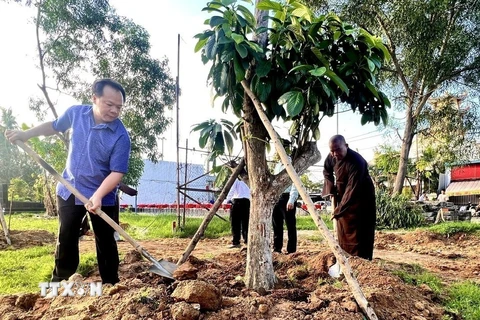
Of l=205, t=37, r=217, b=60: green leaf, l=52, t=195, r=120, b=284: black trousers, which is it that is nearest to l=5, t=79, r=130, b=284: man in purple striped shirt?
l=52, t=195, r=120, b=284: black trousers

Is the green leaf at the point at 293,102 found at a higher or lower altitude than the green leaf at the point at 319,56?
lower

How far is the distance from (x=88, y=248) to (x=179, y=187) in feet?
7.55

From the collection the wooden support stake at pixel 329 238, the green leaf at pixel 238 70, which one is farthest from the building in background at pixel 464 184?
the green leaf at pixel 238 70

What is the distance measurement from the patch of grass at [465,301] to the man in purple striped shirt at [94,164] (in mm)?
2707

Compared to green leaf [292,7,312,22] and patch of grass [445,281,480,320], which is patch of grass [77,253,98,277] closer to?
green leaf [292,7,312,22]

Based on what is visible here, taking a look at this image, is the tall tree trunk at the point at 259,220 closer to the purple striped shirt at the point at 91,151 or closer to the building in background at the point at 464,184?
the purple striped shirt at the point at 91,151

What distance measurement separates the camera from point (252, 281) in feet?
9.18

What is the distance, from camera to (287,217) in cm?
526

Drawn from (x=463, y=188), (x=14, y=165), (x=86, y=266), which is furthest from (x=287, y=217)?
(x=14, y=165)

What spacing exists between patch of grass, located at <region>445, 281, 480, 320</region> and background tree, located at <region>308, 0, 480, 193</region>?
9030mm

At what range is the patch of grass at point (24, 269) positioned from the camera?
355 cm

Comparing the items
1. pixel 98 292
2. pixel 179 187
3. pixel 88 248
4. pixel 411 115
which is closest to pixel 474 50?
pixel 411 115

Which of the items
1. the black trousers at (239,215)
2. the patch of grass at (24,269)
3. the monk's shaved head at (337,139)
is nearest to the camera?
the patch of grass at (24,269)

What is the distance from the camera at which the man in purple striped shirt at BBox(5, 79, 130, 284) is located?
8.79 ft
